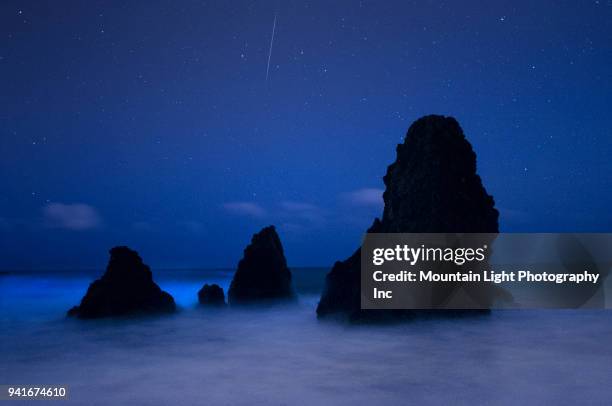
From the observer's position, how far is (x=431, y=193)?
78.8ft

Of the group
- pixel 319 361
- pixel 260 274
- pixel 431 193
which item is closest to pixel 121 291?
pixel 260 274

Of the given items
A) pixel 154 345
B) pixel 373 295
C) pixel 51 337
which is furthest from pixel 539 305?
pixel 51 337

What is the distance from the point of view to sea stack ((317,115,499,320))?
77.7ft

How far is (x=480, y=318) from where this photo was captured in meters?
23.3

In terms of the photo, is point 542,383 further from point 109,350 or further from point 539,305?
point 539,305

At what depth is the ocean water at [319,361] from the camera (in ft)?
37.8

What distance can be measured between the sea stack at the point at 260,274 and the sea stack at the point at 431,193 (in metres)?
9.96

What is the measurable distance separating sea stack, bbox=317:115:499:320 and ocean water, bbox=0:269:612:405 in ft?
14.3

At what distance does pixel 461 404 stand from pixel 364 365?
4613 mm

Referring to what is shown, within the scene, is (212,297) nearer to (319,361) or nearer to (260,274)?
(260,274)

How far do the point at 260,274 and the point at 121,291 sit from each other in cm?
1018

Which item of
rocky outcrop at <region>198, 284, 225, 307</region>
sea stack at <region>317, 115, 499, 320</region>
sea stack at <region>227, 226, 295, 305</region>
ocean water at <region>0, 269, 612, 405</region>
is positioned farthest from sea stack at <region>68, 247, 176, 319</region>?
sea stack at <region>317, 115, 499, 320</region>

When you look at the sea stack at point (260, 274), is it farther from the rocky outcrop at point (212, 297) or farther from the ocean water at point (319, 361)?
the ocean water at point (319, 361)

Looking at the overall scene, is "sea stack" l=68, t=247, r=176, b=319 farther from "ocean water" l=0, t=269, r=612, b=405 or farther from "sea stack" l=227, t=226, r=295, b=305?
"sea stack" l=227, t=226, r=295, b=305
